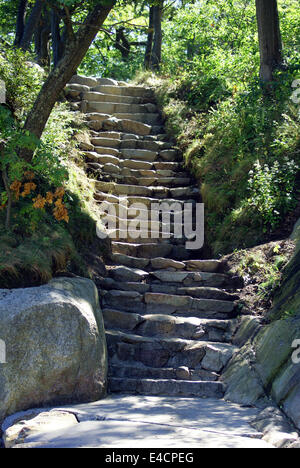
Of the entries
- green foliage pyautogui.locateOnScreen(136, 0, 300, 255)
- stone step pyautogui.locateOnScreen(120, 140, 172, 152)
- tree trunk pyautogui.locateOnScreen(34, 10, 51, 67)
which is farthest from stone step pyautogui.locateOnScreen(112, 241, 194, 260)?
tree trunk pyautogui.locateOnScreen(34, 10, 51, 67)

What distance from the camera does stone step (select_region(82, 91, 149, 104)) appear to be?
12656mm

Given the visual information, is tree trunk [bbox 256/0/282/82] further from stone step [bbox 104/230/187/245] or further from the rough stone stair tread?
the rough stone stair tread

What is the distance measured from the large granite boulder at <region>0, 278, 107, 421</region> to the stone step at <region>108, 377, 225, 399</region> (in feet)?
0.93

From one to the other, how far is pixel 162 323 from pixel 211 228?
8.45ft

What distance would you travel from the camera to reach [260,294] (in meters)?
6.57

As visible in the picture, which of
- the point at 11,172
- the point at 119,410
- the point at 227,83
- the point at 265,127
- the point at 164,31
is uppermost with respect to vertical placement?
the point at 164,31

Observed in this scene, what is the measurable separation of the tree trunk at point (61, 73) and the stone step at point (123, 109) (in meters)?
5.18

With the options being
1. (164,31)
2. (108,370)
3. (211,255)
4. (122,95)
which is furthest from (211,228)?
(164,31)

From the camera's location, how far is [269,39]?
10.2 m

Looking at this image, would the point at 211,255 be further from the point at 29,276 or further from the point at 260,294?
the point at 29,276

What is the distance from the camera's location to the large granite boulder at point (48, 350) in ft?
15.3

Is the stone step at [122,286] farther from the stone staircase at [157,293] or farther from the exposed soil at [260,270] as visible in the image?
the exposed soil at [260,270]

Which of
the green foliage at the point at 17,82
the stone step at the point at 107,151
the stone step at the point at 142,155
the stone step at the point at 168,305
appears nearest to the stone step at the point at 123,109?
the stone step at the point at 142,155
